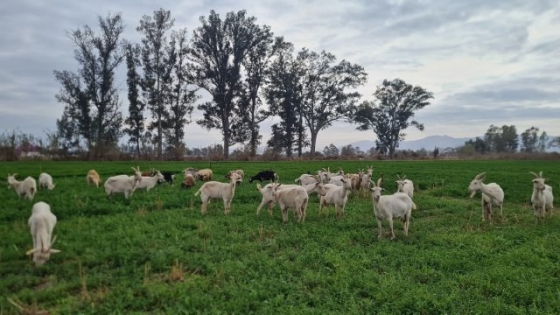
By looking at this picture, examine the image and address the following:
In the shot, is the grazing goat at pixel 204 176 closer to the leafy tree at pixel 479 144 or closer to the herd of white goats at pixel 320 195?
the herd of white goats at pixel 320 195

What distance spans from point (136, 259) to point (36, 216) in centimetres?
214

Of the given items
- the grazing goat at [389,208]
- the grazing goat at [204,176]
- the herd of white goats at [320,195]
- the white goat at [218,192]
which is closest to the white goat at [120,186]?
the herd of white goats at [320,195]

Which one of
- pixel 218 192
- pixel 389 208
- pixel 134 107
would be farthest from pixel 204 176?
pixel 134 107

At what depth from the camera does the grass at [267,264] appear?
6.04 meters

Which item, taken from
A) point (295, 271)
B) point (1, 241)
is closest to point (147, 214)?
point (1, 241)

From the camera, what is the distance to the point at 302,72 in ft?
190

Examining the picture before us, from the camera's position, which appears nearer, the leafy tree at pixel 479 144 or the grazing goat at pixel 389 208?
the grazing goat at pixel 389 208

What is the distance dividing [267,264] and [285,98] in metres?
50.7

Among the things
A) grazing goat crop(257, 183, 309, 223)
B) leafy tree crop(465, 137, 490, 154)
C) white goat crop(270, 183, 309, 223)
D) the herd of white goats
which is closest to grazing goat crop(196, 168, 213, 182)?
the herd of white goats

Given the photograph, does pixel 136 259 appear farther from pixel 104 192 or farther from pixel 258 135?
pixel 258 135

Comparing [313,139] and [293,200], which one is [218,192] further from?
[313,139]

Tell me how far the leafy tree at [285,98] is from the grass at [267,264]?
45.4 m

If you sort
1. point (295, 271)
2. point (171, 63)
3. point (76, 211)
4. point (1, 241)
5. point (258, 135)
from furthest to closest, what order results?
1. point (258, 135)
2. point (171, 63)
3. point (76, 211)
4. point (1, 241)
5. point (295, 271)

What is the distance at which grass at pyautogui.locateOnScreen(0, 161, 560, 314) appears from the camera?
6043 mm
